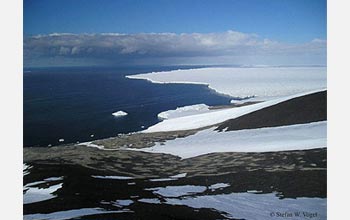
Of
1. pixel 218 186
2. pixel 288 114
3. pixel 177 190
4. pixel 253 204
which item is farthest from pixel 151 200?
pixel 288 114

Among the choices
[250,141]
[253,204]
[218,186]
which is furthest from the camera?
[250,141]

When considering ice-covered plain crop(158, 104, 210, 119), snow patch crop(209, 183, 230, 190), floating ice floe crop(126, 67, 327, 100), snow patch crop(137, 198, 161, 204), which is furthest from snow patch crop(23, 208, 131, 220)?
floating ice floe crop(126, 67, 327, 100)

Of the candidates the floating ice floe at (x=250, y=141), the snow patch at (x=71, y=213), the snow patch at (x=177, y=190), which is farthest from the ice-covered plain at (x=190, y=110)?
the snow patch at (x=71, y=213)

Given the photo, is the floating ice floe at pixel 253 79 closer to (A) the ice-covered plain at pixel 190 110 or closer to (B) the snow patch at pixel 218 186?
(A) the ice-covered plain at pixel 190 110

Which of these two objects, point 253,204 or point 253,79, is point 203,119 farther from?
point 253,204

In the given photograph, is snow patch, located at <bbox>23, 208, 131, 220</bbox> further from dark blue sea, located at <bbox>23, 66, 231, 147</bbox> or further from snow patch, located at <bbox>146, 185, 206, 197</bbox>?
dark blue sea, located at <bbox>23, 66, 231, 147</bbox>
